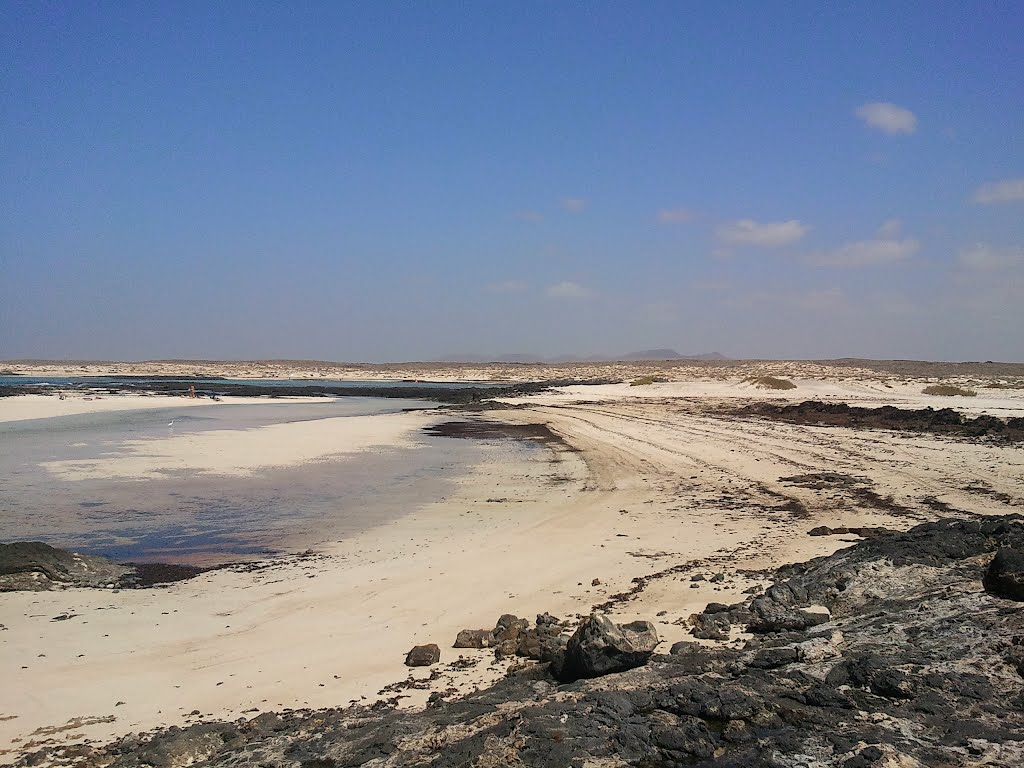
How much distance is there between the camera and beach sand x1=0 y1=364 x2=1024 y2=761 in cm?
529

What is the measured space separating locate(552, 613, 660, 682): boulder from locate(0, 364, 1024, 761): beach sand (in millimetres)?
781

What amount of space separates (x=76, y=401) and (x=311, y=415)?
61.8ft

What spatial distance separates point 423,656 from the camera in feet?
18.2

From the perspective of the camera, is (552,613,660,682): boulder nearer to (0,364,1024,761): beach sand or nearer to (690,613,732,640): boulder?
(0,364,1024,761): beach sand

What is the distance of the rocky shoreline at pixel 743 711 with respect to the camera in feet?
11.3

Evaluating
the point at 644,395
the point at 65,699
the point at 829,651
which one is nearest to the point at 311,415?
the point at 644,395

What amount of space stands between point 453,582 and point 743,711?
4636mm

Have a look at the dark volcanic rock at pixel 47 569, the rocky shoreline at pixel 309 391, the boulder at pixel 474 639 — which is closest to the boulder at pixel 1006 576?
the boulder at pixel 474 639

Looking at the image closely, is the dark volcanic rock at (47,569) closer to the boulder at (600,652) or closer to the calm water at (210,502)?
the calm water at (210,502)

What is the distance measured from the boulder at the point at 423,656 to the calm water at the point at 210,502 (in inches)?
187

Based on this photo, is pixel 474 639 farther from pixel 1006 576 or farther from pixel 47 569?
pixel 47 569

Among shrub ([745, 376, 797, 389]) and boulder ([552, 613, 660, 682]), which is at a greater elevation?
shrub ([745, 376, 797, 389])

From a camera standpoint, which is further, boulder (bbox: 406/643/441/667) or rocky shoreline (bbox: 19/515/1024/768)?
boulder (bbox: 406/643/441/667)

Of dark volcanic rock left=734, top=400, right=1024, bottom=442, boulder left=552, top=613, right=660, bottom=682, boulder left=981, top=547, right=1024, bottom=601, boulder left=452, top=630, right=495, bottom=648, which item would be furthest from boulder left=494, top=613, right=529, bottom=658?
dark volcanic rock left=734, top=400, right=1024, bottom=442
